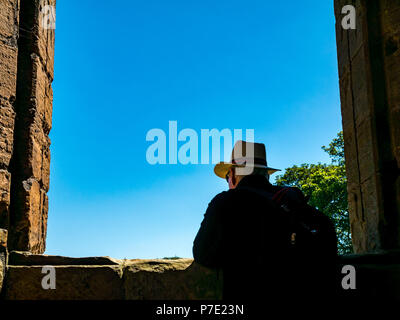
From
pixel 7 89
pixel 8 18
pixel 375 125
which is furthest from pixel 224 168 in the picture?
pixel 8 18

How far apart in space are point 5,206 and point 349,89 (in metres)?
3.01

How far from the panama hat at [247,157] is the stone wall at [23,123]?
1434 mm

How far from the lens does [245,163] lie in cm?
271

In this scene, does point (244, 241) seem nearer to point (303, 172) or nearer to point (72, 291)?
point (72, 291)

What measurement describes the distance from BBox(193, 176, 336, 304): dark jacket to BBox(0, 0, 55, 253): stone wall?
146 centimetres

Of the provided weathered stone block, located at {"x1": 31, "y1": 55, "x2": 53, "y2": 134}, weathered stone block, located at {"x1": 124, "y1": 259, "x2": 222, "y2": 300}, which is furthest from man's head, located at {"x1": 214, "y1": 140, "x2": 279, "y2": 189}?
weathered stone block, located at {"x1": 31, "y1": 55, "x2": 53, "y2": 134}

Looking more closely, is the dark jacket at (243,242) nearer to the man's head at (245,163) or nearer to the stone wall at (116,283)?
the man's head at (245,163)

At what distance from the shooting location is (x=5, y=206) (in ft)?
10.1

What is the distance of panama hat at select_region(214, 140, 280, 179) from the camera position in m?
2.71

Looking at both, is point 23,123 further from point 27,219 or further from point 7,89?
point 27,219

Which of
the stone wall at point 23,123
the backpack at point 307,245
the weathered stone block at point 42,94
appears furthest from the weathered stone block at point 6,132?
the backpack at point 307,245

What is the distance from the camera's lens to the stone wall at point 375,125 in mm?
3408

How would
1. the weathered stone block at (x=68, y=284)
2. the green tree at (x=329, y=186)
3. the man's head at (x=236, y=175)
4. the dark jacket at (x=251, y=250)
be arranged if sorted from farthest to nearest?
the green tree at (x=329, y=186), the weathered stone block at (x=68, y=284), the man's head at (x=236, y=175), the dark jacket at (x=251, y=250)
